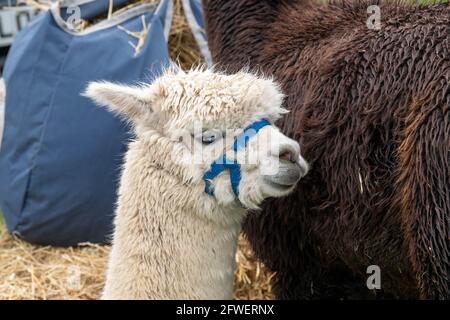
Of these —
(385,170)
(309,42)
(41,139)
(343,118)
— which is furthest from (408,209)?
(41,139)

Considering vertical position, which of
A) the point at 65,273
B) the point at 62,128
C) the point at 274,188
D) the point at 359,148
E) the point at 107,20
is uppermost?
the point at 107,20

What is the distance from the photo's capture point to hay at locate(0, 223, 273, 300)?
411cm

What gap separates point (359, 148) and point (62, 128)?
5.92 feet

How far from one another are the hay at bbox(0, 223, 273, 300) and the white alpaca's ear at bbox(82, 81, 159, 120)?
1480 mm

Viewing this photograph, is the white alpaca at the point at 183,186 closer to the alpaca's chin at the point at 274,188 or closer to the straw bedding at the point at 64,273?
the alpaca's chin at the point at 274,188

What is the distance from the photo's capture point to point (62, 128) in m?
4.11

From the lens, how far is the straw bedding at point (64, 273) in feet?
13.5

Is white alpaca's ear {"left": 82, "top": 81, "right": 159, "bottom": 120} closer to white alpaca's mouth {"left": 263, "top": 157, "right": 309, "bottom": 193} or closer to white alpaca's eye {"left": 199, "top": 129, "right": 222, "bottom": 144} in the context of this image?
white alpaca's eye {"left": 199, "top": 129, "right": 222, "bottom": 144}

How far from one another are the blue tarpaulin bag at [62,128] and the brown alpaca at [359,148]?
33.9 inches

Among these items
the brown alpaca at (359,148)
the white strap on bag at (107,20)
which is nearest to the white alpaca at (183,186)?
the brown alpaca at (359,148)

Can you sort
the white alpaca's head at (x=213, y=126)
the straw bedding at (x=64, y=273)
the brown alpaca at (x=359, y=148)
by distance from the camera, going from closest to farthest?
1. the brown alpaca at (x=359, y=148)
2. the white alpaca's head at (x=213, y=126)
3. the straw bedding at (x=64, y=273)

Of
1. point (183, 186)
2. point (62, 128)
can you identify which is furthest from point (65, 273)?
point (183, 186)

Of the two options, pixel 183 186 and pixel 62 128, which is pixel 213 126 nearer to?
pixel 183 186
